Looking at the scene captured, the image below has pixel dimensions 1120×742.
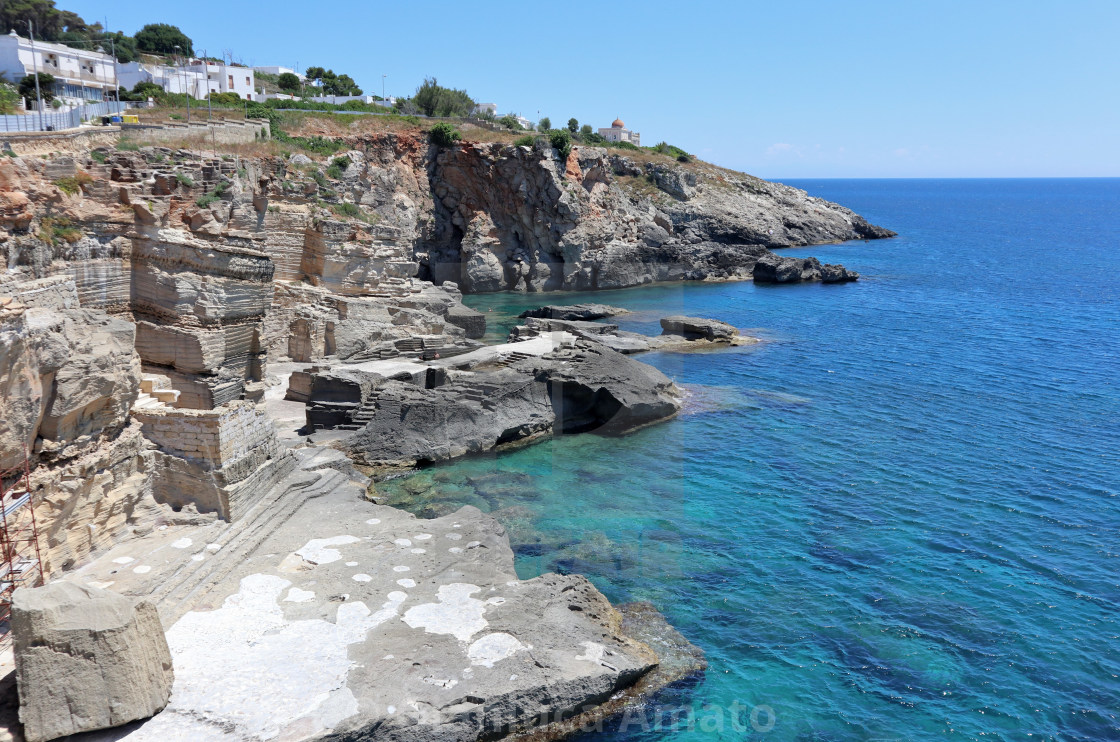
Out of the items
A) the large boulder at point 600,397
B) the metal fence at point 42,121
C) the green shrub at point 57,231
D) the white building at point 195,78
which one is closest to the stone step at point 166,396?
the green shrub at point 57,231

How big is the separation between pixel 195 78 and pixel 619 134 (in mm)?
48391

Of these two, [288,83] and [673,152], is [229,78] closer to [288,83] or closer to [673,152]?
[288,83]

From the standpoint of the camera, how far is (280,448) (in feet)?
48.5

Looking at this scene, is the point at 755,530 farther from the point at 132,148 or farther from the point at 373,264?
the point at 132,148

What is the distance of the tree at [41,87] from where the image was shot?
125 ft

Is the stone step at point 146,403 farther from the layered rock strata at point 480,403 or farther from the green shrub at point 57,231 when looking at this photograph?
the layered rock strata at point 480,403

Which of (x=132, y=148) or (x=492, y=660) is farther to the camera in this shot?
(x=132, y=148)

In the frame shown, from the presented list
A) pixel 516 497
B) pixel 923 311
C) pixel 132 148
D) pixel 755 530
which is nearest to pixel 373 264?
pixel 132 148

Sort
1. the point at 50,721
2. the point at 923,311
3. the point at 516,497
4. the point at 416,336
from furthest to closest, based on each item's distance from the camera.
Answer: the point at 923,311
the point at 416,336
the point at 516,497
the point at 50,721

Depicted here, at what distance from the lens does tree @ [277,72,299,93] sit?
66.4 meters

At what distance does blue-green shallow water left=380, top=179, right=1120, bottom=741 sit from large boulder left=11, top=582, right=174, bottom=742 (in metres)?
5.90

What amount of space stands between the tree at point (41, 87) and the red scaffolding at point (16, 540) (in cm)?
3597

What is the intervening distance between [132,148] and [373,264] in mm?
8560

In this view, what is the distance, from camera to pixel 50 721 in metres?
7.78
